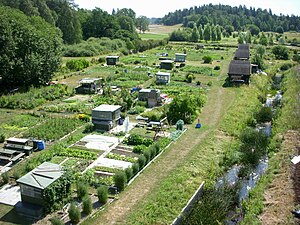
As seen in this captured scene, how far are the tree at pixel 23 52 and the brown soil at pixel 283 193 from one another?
2346 cm

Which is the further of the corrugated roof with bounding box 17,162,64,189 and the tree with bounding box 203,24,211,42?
the tree with bounding box 203,24,211,42

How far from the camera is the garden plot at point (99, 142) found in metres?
20.3

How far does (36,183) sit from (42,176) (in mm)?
666

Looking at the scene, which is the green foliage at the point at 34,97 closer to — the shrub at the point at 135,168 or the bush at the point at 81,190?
the shrub at the point at 135,168

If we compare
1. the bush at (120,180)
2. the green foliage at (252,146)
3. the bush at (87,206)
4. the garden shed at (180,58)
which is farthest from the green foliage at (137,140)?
the garden shed at (180,58)

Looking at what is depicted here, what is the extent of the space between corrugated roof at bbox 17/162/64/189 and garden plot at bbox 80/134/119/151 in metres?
5.34

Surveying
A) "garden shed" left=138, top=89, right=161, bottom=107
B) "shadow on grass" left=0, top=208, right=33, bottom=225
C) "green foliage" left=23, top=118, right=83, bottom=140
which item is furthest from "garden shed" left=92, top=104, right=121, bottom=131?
"shadow on grass" left=0, top=208, right=33, bottom=225

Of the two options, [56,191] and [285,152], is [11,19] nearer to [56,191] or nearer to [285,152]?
[56,191]

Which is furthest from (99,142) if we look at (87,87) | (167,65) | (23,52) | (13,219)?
(167,65)

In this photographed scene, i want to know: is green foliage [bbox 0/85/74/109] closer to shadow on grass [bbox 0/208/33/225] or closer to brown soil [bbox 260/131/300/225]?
shadow on grass [bbox 0/208/33/225]

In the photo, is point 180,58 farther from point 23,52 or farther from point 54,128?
point 54,128

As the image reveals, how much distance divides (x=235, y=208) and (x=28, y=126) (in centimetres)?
1466

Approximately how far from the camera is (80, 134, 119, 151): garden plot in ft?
66.5

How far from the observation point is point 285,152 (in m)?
19.6
